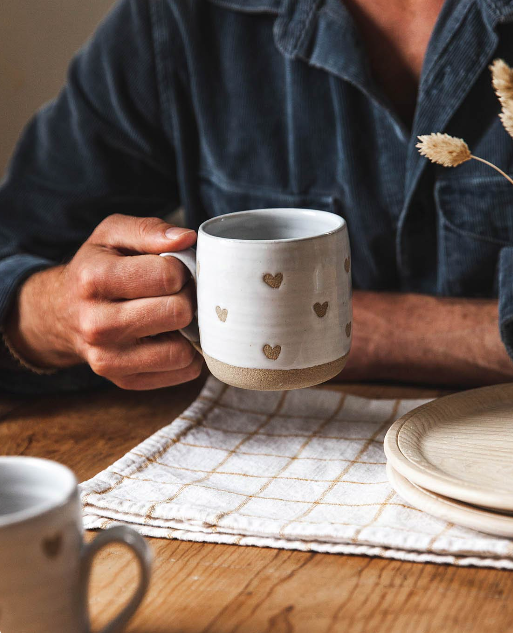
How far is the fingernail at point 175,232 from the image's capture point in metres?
0.70

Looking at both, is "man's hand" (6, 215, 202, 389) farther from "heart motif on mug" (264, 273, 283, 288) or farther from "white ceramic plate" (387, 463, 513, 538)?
"white ceramic plate" (387, 463, 513, 538)

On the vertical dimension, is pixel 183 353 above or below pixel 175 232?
below

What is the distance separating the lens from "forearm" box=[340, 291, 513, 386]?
35.3 inches

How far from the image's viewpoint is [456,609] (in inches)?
19.2

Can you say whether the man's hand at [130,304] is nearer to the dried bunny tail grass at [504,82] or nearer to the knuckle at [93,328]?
the knuckle at [93,328]

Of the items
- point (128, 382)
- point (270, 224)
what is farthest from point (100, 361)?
point (270, 224)

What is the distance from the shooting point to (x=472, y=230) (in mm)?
1036

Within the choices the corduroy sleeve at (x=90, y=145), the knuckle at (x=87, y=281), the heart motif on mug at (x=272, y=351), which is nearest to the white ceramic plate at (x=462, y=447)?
the heart motif on mug at (x=272, y=351)

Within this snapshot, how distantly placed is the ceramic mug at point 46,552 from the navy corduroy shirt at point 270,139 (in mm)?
470

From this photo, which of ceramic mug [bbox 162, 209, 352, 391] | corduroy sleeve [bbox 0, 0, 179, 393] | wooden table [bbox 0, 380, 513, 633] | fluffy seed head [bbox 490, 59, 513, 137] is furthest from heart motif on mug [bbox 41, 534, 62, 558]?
corduroy sleeve [bbox 0, 0, 179, 393]

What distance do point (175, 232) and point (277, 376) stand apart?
0.19m

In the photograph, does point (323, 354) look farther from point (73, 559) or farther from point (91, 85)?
point (91, 85)

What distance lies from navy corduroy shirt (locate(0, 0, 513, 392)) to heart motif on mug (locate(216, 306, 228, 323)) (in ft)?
1.20

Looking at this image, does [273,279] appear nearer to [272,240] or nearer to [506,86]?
[272,240]
